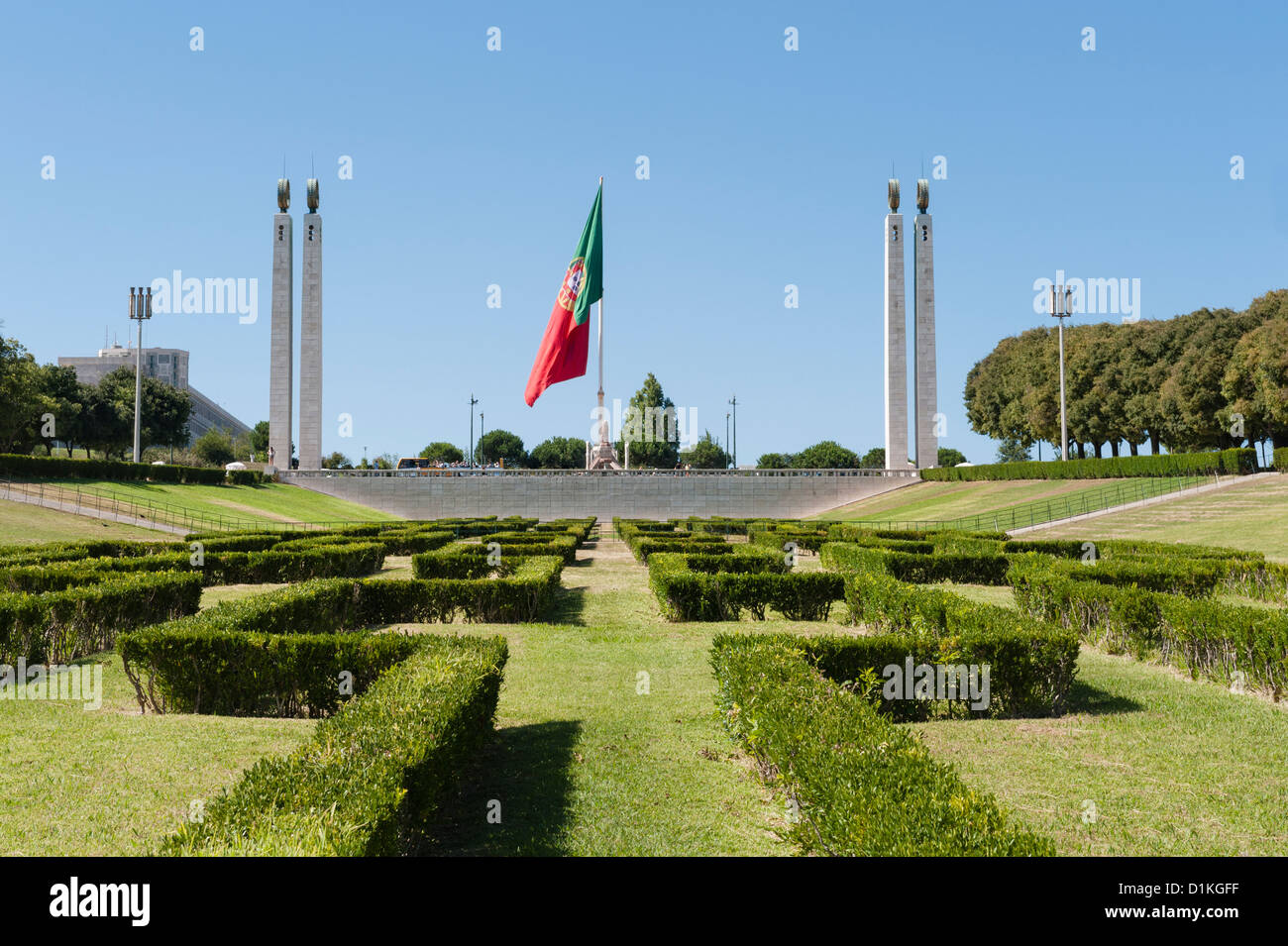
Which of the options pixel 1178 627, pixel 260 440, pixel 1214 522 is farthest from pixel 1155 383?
pixel 260 440

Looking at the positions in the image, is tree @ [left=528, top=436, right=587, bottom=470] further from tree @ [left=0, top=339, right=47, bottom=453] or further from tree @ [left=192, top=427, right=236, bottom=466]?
tree @ [left=0, top=339, right=47, bottom=453]

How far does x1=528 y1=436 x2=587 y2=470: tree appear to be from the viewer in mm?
138125

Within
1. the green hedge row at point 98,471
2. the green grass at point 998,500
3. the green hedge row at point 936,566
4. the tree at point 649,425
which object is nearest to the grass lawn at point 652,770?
the green hedge row at point 936,566

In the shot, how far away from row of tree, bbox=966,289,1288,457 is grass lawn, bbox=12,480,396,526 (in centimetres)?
5427

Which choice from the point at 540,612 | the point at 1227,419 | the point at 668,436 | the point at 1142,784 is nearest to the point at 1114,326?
the point at 1227,419

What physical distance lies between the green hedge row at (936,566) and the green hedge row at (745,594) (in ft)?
18.1

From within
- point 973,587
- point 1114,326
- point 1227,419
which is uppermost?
point 1114,326

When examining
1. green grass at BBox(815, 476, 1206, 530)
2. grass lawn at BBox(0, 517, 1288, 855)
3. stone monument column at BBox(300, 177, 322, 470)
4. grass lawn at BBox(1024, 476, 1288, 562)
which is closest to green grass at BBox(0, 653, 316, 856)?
grass lawn at BBox(0, 517, 1288, 855)

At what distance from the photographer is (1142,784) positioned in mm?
7465

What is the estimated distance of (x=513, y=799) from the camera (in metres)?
7.14

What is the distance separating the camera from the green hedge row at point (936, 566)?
75.2ft

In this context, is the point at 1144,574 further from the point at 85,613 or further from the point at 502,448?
the point at 502,448
